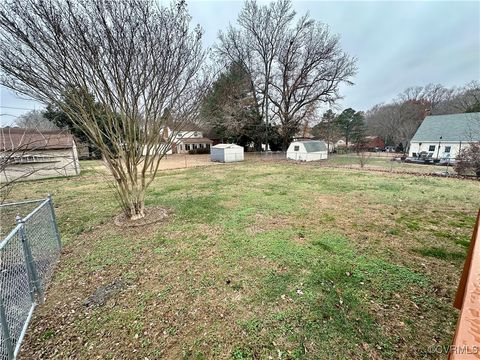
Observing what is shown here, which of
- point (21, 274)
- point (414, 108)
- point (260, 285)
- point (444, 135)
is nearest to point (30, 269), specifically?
point (21, 274)

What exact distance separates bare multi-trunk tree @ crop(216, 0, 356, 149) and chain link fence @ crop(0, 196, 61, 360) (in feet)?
70.5

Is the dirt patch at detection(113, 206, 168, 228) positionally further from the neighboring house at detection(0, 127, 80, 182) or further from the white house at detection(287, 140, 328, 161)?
the white house at detection(287, 140, 328, 161)

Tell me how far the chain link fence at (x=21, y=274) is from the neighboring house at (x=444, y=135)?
102ft

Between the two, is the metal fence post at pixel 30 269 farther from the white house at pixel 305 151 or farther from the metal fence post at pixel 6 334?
the white house at pixel 305 151

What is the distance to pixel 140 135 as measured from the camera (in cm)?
525

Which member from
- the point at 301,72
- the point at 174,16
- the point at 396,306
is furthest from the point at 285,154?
the point at 396,306

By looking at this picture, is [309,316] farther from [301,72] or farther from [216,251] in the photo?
[301,72]

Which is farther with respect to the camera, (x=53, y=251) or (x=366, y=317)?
(x=53, y=251)

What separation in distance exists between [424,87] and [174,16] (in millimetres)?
49456

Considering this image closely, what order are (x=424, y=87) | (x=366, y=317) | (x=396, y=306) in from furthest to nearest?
(x=424, y=87) < (x=396, y=306) < (x=366, y=317)

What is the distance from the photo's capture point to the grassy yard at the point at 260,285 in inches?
84.7

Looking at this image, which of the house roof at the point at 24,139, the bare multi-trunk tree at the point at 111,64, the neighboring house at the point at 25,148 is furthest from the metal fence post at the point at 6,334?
the bare multi-trunk tree at the point at 111,64

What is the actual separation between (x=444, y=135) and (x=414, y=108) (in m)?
12.7

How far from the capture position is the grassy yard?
2150mm
